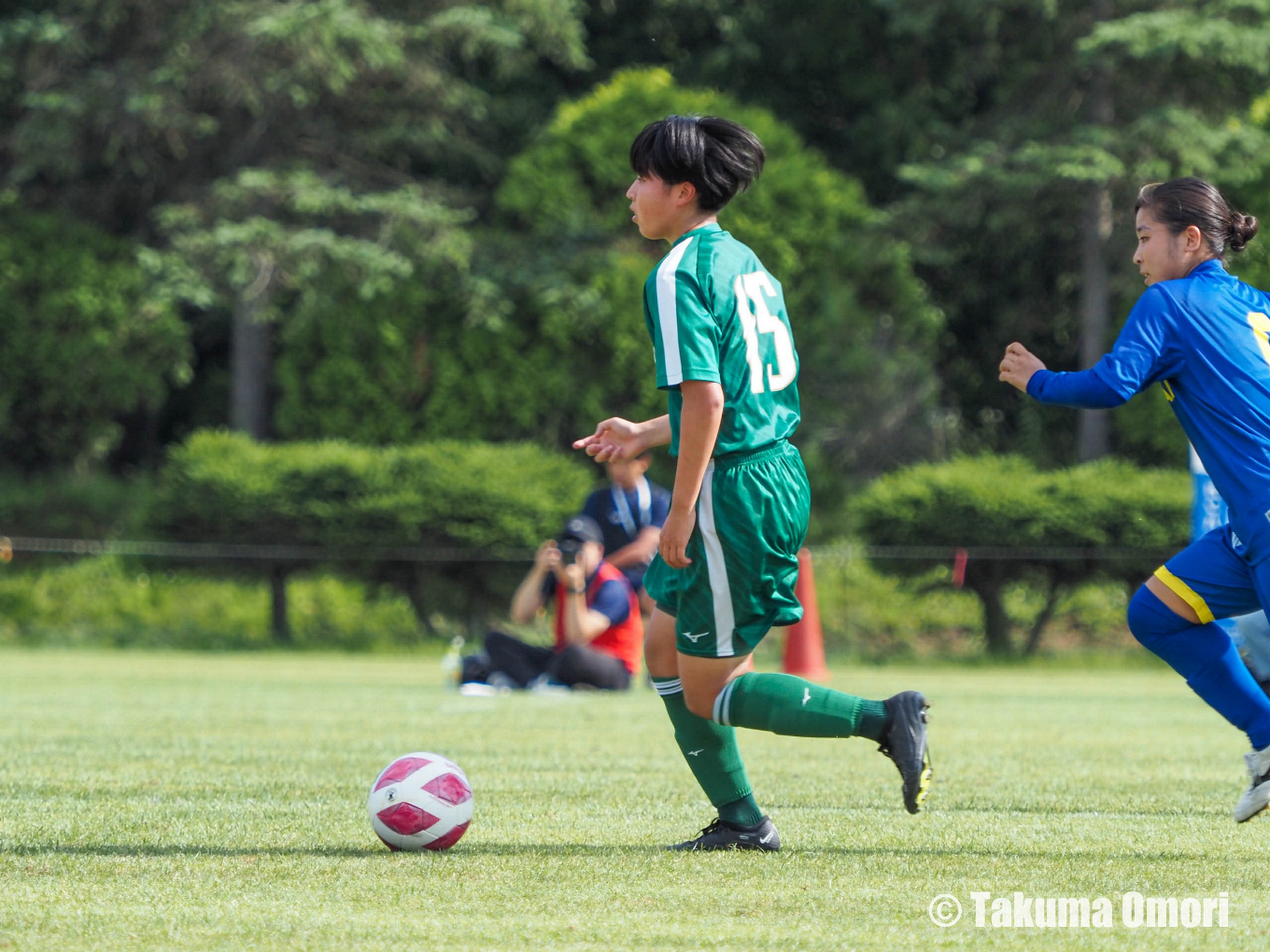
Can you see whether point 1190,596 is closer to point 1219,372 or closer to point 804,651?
point 1219,372

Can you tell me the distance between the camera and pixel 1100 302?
2270cm

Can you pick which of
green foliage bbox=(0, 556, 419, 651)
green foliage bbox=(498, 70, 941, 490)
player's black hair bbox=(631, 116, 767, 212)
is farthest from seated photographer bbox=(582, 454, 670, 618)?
green foliage bbox=(498, 70, 941, 490)

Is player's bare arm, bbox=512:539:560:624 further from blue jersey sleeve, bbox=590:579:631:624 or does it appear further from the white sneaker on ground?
the white sneaker on ground

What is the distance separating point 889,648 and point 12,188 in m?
15.7

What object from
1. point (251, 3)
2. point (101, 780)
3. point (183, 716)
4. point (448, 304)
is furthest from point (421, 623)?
point (101, 780)

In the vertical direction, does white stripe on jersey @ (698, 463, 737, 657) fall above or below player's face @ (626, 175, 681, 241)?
below

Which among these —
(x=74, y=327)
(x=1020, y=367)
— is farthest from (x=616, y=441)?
(x=74, y=327)

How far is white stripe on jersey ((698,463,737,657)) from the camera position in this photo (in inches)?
173

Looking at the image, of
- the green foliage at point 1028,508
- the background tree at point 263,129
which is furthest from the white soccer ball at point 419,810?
the background tree at point 263,129

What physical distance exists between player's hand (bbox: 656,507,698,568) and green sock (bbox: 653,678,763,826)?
520mm

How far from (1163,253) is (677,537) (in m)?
1.73

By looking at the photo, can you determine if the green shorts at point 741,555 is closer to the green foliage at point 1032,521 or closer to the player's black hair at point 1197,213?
the player's black hair at point 1197,213

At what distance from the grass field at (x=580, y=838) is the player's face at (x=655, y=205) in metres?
1.76

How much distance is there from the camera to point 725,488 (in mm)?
4395
